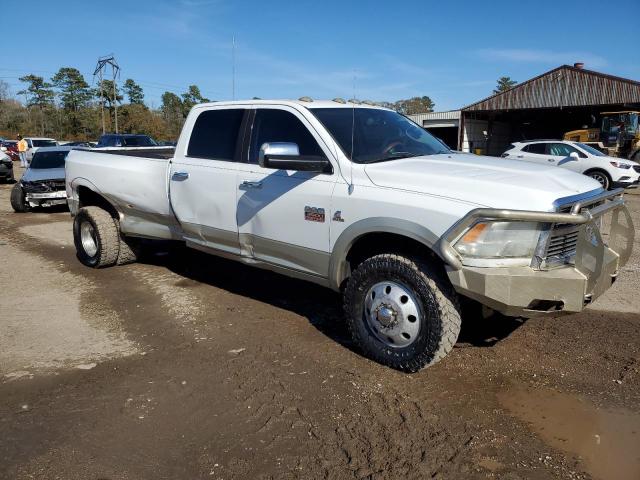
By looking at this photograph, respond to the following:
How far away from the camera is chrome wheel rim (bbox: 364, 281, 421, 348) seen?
361 centimetres

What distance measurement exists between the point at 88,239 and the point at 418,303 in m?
5.20

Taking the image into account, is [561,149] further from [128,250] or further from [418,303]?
[418,303]

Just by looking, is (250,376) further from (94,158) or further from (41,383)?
(94,158)

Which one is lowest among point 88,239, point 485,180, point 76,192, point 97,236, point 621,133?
point 88,239

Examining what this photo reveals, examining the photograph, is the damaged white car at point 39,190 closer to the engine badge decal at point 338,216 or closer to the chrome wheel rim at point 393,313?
the engine badge decal at point 338,216

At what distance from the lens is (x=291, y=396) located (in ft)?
11.4

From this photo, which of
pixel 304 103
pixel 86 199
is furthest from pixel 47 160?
pixel 304 103

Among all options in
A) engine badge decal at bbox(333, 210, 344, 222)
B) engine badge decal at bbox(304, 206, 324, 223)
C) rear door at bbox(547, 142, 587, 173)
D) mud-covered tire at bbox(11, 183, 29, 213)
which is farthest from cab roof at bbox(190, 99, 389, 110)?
rear door at bbox(547, 142, 587, 173)

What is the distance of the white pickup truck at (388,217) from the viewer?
10.6ft

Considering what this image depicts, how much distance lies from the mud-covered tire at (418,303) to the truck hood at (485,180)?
1.81ft

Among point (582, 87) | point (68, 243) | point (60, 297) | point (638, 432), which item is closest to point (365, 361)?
point (638, 432)

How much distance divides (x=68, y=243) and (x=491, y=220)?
7.94 m

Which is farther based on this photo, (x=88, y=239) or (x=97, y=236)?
(x=88, y=239)

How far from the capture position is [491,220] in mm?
3154
